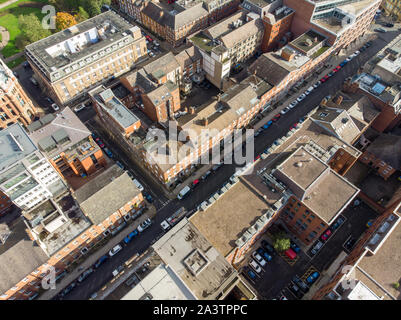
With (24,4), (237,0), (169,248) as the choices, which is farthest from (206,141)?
(24,4)

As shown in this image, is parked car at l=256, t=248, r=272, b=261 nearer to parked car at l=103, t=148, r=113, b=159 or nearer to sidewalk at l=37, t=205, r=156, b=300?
sidewalk at l=37, t=205, r=156, b=300

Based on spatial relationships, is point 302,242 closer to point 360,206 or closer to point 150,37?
point 360,206

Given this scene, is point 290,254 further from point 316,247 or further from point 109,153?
point 109,153

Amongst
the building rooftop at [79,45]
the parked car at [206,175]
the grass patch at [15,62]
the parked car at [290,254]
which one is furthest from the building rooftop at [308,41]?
the grass patch at [15,62]

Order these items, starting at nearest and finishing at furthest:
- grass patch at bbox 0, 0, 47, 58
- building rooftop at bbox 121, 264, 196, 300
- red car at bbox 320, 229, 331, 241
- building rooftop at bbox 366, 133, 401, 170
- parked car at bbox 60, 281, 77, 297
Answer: building rooftop at bbox 121, 264, 196, 300 → parked car at bbox 60, 281, 77, 297 → red car at bbox 320, 229, 331, 241 → building rooftop at bbox 366, 133, 401, 170 → grass patch at bbox 0, 0, 47, 58

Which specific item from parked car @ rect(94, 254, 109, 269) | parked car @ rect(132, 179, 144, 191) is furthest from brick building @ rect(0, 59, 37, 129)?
parked car @ rect(94, 254, 109, 269)
